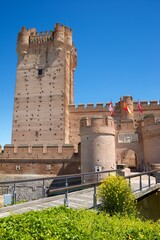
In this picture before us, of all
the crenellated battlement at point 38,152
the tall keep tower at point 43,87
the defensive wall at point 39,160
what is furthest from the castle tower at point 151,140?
the tall keep tower at point 43,87

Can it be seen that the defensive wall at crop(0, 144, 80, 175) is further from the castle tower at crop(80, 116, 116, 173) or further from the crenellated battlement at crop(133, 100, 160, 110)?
the crenellated battlement at crop(133, 100, 160, 110)

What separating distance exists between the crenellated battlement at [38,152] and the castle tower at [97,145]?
3968 millimetres

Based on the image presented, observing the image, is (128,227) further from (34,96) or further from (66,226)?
(34,96)

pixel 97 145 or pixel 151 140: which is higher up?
pixel 151 140

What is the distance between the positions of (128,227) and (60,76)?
26031 mm

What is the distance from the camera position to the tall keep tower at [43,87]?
89.7 ft

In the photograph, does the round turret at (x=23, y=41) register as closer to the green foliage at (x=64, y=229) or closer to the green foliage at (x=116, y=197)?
the green foliage at (x=116, y=197)

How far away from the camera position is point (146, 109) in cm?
2827

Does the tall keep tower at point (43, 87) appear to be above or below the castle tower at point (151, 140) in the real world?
above

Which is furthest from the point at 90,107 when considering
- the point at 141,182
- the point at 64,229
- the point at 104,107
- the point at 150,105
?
the point at 64,229

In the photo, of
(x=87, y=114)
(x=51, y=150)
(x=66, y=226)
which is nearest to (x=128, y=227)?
(x=66, y=226)

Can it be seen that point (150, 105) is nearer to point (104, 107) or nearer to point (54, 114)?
point (104, 107)

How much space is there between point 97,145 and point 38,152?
7.05 metres

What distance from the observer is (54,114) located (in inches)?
1090
